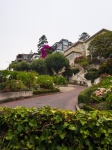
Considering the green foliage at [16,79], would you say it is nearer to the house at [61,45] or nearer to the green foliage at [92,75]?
the green foliage at [92,75]

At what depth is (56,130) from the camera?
15.2 ft

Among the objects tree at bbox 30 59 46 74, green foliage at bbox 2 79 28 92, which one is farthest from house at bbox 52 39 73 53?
green foliage at bbox 2 79 28 92

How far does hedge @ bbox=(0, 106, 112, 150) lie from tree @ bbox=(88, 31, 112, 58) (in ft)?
125

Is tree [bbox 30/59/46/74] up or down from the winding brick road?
up

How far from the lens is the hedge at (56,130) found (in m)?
4.38

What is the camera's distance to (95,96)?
13008mm

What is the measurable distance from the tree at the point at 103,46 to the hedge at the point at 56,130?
3797 cm

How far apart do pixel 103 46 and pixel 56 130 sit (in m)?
39.5

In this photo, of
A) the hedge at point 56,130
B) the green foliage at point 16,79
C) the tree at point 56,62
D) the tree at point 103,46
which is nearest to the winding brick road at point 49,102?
the green foliage at point 16,79

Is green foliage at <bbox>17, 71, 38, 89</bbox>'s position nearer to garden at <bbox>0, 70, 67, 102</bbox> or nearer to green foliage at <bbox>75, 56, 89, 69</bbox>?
garden at <bbox>0, 70, 67, 102</bbox>

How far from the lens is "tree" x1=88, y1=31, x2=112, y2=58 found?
137 ft

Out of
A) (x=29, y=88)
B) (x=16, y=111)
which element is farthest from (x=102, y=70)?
(x=16, y=111)

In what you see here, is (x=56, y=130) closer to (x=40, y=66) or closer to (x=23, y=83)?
(x=23, y=83)

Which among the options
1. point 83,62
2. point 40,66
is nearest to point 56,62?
point 40,66
